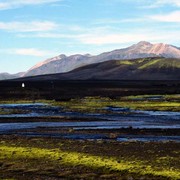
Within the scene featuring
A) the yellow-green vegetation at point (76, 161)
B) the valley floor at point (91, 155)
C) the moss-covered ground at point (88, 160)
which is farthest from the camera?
the yellow-green vegetation at point (76, 161)

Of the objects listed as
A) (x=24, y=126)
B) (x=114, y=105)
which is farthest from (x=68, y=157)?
(x=114, y=105)

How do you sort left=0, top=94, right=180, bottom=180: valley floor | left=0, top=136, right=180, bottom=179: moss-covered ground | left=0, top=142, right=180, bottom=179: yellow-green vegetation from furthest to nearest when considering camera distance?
left=0, top=142, right=180, bottom=179: yellow-green vegetation, left=0, top=94, right=180, bottom=180: valley floor, left=0, top=136, right=180, bottom=179: moss-covered ground

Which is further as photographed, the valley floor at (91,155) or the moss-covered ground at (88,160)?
the valley floor at (91,155)

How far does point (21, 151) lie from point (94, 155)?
5.01 metres

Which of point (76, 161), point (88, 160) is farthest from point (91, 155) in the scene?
point (76, 161)

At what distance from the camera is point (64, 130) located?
45.7 m

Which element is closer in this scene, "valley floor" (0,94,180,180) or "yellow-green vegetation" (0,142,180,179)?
"valley floor" (0,94,180,180)

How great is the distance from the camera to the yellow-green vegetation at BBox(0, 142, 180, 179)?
917 inches

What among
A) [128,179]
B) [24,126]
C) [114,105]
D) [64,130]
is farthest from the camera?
[114,105]

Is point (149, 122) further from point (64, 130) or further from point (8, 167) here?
point (8, 167)

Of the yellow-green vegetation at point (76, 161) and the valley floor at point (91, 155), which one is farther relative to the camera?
the yellow-green vegetation at point (76, 161)

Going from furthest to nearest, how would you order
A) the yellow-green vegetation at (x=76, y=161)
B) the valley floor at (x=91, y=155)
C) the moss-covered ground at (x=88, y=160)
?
the yellow-green vegetation at (x=76, y=161)
the valley floor at (x=91, y=155)
the moss-covered ground at (x=88, y=160)

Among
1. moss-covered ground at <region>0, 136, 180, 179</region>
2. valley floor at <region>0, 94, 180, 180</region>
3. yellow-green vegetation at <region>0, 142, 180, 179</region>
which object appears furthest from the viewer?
yellow-green vegetation at <region>0, 142, 180, 179</region>

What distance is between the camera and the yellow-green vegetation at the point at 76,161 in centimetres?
2328
